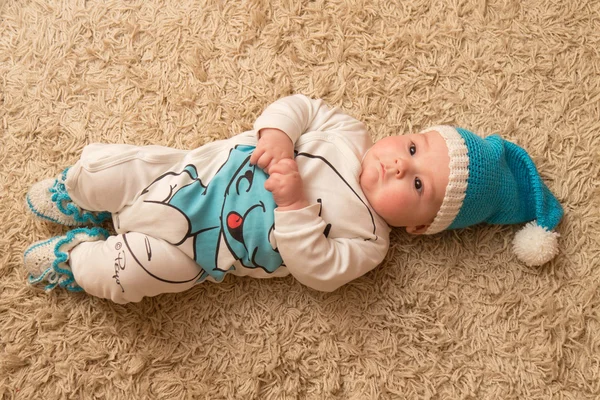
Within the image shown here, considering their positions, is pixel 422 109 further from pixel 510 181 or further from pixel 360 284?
pixel 360 284

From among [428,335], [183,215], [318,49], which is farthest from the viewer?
[318,49]

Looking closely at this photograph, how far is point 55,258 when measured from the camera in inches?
43.6

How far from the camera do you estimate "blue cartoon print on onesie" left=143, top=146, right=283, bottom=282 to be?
107 cm

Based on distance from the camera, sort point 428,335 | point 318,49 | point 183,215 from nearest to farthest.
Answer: point 183,215
point 428,335
point 318,49

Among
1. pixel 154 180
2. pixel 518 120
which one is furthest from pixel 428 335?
pixel 154 180

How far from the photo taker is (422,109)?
4.25 ft

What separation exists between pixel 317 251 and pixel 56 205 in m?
0.62

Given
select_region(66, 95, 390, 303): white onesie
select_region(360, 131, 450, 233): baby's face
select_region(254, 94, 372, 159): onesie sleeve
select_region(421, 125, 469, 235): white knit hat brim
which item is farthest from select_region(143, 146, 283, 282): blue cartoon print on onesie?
select_region(421, 125, 469, 235): white knit hat brim

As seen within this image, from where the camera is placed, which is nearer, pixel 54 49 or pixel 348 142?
pixel 348 142

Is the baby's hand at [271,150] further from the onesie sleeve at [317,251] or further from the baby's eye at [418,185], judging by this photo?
the baby's eye at [418,185]

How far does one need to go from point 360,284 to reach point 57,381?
29.4 inches

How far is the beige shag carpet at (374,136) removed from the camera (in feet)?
3.85

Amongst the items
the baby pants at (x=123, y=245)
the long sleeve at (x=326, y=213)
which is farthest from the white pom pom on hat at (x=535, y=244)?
the baby pants at (x=123, y=245)

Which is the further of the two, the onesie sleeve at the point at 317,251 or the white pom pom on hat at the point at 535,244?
the white pom pom on hat at the point at 535,244
